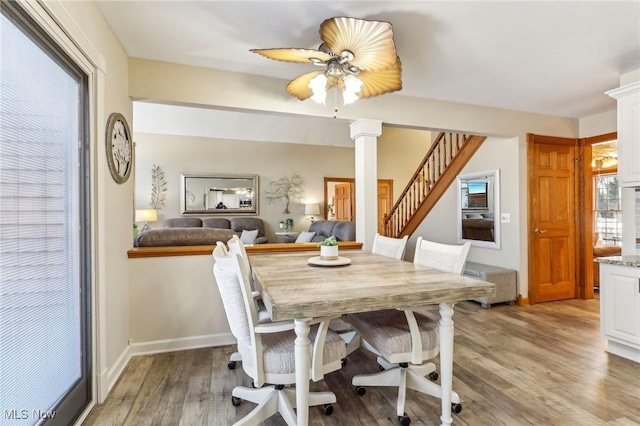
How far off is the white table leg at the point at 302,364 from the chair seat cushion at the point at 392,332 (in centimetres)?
46

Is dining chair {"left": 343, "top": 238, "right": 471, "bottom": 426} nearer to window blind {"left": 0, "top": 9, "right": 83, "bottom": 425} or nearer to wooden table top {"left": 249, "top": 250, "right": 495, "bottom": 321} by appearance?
wooden table top {"left": 249, "top": 250, "right": 495, "bottom": 321}

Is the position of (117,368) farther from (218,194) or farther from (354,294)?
(218,194)

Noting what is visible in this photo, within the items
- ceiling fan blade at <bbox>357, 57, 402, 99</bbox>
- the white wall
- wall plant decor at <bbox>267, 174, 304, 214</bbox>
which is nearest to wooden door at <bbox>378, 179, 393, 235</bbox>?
wall plant decor at <bbox>267, 174, 304, 214</bbox>

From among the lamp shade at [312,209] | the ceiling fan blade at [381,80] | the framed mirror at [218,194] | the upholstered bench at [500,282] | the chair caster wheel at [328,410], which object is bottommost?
the chair caster wheel at [328,410]

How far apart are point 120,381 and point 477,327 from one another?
312cm

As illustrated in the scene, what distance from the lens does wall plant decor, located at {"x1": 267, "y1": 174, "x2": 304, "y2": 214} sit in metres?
7.12

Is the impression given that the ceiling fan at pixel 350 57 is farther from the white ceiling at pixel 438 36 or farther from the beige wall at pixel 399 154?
the beige wall at pixel 399 154

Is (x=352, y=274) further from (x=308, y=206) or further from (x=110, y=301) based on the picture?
(x=308, y=206)

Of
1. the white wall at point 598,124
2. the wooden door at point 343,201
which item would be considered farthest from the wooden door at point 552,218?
the wooden door at point 343,201

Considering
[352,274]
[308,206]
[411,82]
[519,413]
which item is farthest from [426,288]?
[308,206]

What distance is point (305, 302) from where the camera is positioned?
4.22ft

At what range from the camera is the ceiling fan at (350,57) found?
1681 mm

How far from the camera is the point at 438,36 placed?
2.23 metres

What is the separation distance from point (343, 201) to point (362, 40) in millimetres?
6681
